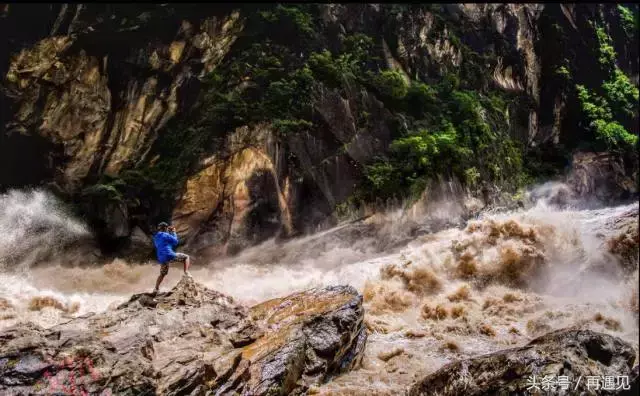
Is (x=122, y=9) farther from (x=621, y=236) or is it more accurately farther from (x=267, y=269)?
(x=621, y=236)

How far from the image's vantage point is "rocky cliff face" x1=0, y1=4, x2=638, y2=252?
15.4m

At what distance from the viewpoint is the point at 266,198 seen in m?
16.1

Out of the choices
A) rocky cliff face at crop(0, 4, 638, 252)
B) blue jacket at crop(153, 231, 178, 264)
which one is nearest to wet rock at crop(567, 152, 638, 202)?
rocky cliff face at crop(0, 4, 638, 252)

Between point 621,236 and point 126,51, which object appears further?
point 126,51

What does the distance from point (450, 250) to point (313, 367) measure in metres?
7.95

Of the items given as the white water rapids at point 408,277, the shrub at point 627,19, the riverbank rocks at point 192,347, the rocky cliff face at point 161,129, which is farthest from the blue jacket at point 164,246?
the shrub at point 627,19

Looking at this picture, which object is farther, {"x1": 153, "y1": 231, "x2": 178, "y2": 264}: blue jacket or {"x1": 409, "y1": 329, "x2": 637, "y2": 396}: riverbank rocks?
{"x1": 153, "y1": 231, "x2": 178, "y2": 264}: blue jacket

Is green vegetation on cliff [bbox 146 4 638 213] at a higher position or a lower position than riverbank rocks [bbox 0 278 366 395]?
higher

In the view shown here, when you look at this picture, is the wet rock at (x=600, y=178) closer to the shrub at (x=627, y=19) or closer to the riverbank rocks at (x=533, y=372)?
the shrub at (x=627, y=19)

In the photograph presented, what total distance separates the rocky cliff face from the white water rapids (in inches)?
44.8

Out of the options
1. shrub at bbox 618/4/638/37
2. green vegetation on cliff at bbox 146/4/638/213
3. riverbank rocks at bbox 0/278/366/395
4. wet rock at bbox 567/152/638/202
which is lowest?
wet rock at bbox 567/152/638/202

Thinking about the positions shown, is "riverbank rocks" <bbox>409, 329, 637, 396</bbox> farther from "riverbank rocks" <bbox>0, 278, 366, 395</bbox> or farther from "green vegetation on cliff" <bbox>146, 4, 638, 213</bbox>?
"green vegetation on cliff" <bbox>146, 4, 638, 213</bbox>

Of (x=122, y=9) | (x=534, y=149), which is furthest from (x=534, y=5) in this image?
(x=122, y=9)

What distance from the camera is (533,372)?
638 centimetres
